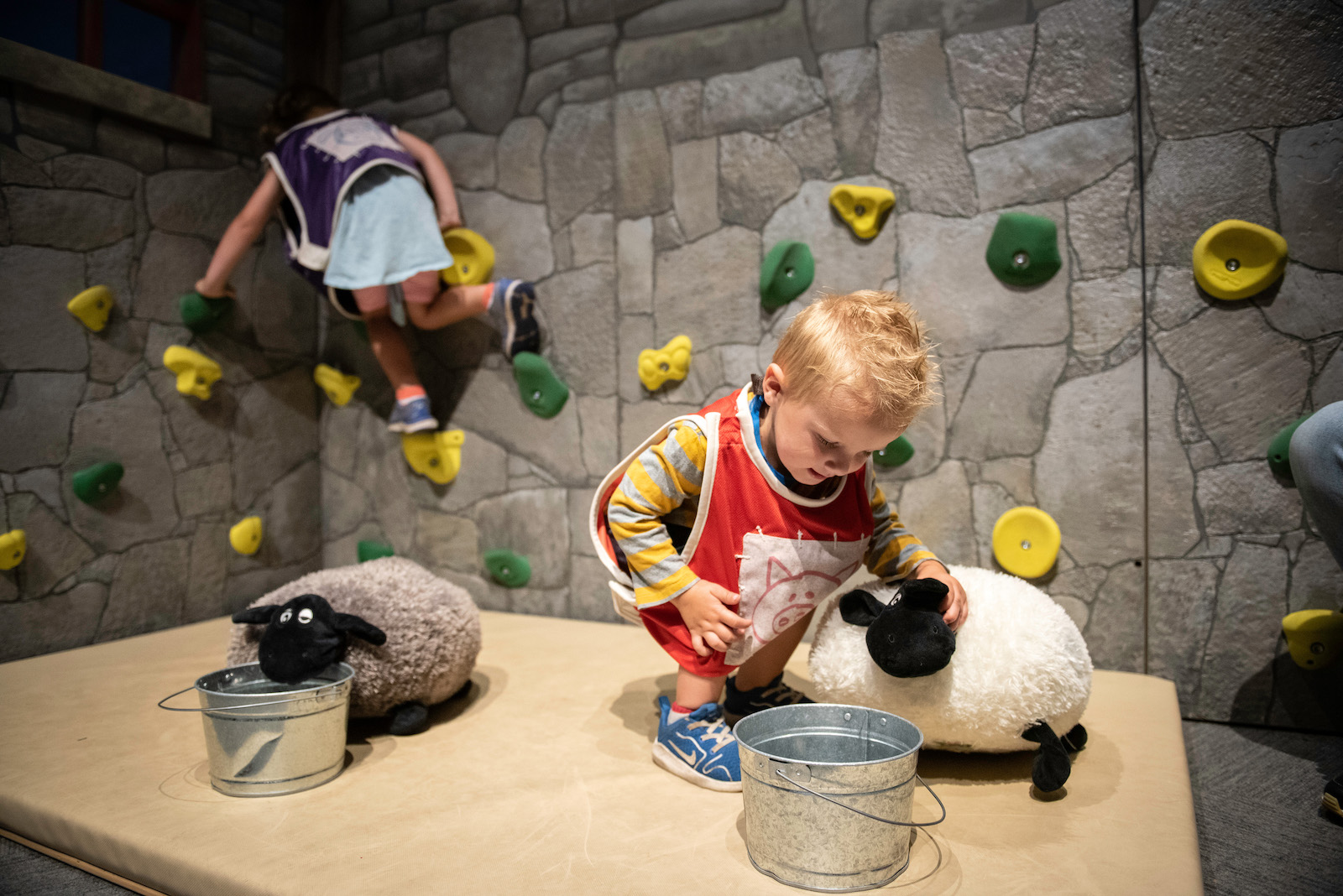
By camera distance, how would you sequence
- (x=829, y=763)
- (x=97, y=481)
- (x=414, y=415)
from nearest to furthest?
(x=829, y=763) → (x=97, y=481) → (x=414, y=415)

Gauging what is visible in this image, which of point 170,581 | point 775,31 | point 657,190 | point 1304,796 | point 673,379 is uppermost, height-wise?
point 775,31

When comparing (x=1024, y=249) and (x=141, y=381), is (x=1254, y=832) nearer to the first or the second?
(x=1024, y=249)

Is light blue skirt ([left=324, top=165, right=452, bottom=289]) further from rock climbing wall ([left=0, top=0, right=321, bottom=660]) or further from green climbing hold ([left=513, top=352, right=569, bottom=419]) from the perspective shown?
rock climbing wall ([left=0, top=0, right=321, bottom=660])

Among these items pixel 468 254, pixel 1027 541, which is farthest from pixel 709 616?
pixel 468 254

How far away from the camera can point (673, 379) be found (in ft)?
8.12

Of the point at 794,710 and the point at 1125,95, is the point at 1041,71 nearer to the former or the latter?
the point at 1125,95

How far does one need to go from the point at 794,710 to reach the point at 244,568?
2255 millimetres

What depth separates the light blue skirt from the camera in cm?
251

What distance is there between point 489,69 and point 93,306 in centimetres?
142

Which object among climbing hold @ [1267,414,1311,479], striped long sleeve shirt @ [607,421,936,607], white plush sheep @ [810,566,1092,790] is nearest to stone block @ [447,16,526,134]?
striped long sleeve shirt @ [607,421,936,607]

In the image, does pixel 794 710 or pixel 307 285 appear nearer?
pixel 794 710

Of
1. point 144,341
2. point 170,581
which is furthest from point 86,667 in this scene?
point 144,341

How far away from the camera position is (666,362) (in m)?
2.45

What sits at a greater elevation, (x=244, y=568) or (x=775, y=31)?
(x=775, y=31)
